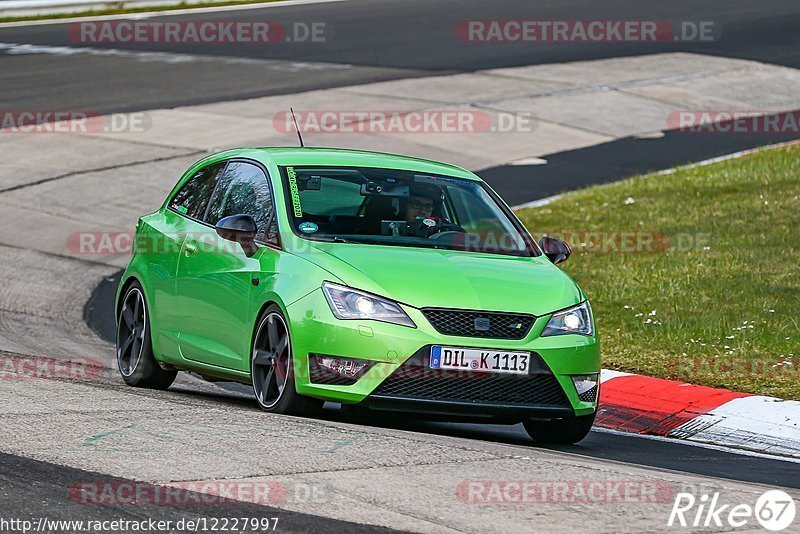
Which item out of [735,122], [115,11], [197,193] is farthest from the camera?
[115,11]

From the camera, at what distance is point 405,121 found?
916 inches

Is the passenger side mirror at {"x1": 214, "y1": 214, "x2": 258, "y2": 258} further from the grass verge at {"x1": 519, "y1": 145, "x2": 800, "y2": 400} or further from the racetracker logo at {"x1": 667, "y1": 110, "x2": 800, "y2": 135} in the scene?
the racetracker logo at {"x1": 667, "y1": 110, "x2": 800, "y2": 135}

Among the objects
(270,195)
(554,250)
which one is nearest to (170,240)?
(270,195)

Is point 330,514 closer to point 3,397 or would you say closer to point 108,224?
point 3,397

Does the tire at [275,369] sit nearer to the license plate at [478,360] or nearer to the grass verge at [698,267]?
the license plate at [478,360]

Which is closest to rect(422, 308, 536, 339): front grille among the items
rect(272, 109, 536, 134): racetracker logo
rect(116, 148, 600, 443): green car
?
rect(116, 148, 600, 443): green car

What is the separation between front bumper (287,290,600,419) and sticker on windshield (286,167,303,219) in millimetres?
889

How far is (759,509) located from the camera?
20.1 ft

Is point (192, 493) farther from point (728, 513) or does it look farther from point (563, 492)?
point (728, 513)

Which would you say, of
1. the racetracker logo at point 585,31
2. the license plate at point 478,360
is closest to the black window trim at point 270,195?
the license plate at point 478,360

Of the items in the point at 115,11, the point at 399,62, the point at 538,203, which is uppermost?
the point at 115,11

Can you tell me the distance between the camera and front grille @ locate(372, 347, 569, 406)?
25.6ft

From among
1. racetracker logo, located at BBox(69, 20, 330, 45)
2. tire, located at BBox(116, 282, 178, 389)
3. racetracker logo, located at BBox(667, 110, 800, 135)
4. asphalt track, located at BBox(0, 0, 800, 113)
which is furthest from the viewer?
racetracker logo, located at BBox(69, 20, 330, 45)

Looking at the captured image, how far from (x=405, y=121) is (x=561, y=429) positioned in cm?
1493
